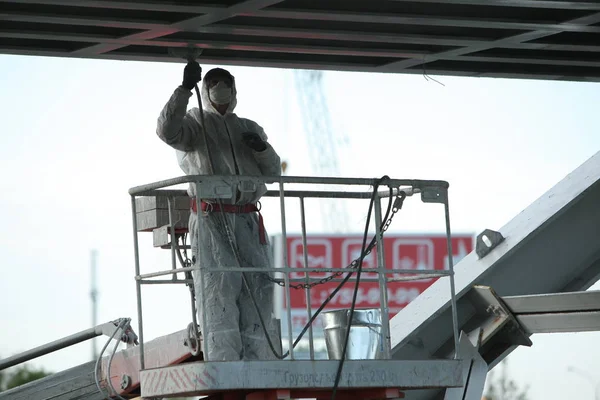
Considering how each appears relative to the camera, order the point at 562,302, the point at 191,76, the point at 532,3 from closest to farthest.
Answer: the point at 191,76, the point at 532,3, the point at 562,302

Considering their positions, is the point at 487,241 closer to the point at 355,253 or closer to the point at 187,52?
the point at 187,52

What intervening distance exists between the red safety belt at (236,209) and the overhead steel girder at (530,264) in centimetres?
299

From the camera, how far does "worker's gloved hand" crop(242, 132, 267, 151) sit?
9.02 m

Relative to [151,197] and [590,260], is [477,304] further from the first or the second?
[151,197]

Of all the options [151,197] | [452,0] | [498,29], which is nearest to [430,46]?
[498,29]

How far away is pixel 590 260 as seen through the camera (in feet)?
39.7

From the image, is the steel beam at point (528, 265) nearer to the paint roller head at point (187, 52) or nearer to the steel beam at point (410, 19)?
the steel beam at point (410, 19)

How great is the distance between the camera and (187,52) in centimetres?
991

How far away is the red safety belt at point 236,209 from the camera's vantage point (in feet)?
29.3

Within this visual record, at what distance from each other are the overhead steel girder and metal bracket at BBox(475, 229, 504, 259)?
0.04 metres

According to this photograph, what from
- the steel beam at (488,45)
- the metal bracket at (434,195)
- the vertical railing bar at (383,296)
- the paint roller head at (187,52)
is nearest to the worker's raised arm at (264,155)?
the vertical railing bar at (383,296)

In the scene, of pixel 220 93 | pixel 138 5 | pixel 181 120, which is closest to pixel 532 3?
pixel 220 93

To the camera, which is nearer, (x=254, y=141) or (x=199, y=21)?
(x=254, y=141)

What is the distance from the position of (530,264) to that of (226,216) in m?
4.14
